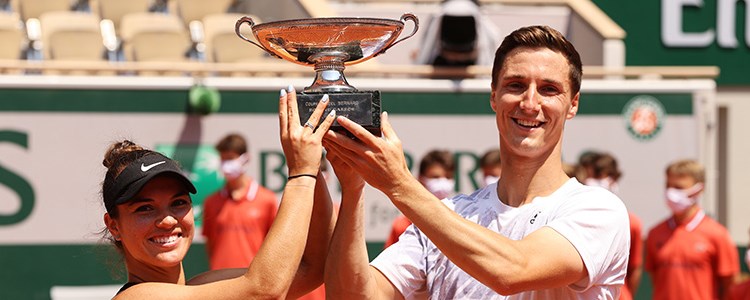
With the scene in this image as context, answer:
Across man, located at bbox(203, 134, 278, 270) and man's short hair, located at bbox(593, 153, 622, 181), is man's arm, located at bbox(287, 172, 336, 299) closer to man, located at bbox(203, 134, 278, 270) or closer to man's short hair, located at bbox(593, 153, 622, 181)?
man, located at bbox(203, 134, 278, 270)

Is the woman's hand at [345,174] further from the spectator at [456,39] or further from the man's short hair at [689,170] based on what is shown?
the spectator at [456,39]

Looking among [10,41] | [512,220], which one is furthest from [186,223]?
[10,41]

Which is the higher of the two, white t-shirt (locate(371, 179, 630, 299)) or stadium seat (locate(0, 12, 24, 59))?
stadium seat (locate(0, 12, 24, 59))

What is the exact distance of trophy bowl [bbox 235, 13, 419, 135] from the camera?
3219 millimetres

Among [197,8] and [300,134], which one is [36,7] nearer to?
[197,8]

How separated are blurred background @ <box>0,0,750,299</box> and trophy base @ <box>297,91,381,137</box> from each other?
5438mm

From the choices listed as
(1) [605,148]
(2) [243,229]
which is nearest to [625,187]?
(1) [605,148]

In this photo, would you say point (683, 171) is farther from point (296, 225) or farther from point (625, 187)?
point (296, 225)

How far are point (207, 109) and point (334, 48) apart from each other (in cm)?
647

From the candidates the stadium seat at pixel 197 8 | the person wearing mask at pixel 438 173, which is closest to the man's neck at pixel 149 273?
the person wearing mask at pixel 438 173

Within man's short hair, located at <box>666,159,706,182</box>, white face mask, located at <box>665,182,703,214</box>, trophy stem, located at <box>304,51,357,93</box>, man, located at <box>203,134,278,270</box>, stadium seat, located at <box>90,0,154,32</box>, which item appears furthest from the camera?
stadium seat, located at <box>90,0,154,32</box>

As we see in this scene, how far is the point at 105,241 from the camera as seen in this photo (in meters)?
3.82

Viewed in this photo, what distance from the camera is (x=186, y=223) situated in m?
3.42

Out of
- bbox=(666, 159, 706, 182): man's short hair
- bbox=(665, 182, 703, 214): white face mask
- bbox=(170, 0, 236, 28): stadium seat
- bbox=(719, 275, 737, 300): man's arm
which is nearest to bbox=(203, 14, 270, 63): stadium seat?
bbox=(170, 0, 236, 28): stadium seat
